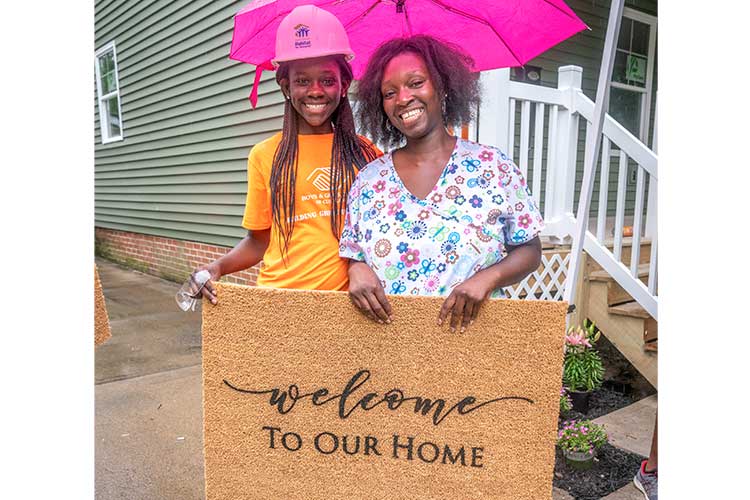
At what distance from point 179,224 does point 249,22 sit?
5.79m

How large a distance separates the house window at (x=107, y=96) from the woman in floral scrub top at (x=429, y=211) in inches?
330

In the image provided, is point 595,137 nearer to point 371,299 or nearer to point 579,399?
point 579,399

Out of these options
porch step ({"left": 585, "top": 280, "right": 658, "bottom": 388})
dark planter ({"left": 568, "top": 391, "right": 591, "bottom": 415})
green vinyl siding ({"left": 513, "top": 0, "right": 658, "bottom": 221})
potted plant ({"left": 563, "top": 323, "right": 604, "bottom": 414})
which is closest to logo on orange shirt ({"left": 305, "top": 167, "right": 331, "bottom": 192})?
potted plant ({"left": 563, "top": 323, "right": 604, "bottom": 414})

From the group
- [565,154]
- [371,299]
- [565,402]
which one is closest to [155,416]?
[565,402]

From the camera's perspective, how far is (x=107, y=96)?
8.95 metres

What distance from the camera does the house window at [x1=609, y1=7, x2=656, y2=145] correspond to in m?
6.31

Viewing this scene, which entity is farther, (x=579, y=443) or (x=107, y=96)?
(x=107, y=96)

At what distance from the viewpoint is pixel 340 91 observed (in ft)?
5.76

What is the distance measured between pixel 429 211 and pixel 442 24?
0.92 meters

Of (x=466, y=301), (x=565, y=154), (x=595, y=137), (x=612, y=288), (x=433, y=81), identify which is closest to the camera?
(x=466, y=301)

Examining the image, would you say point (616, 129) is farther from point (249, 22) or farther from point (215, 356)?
point (215, 356)

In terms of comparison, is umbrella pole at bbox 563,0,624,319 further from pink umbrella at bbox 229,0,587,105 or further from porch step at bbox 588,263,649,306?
porch step at bbox 588,263,649,306

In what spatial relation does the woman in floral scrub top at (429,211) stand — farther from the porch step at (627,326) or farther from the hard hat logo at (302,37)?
the porch step at (627,326)

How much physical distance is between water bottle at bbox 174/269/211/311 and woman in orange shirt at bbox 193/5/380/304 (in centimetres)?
12
